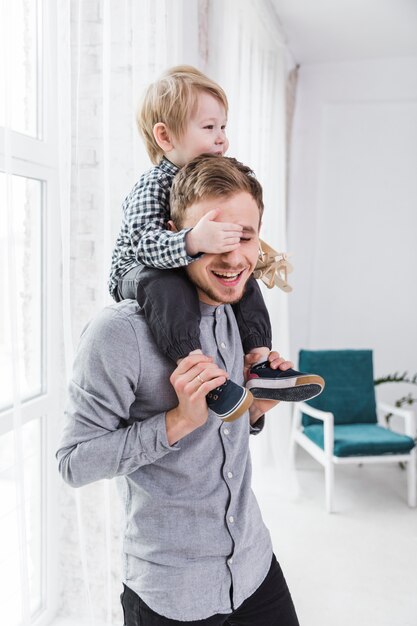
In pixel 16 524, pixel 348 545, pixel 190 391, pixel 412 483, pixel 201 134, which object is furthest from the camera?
pixel 412 483

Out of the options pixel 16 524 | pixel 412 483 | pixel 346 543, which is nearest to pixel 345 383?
pixel 412 483

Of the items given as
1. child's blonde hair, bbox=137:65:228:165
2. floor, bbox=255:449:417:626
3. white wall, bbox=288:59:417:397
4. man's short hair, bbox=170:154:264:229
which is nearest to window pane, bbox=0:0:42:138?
child's blonde hair, bbox=137:65:228:165

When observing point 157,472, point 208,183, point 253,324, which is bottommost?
point 157,472

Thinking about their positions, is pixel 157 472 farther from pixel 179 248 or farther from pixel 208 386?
pixel 179 248

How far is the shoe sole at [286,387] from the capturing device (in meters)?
1.26

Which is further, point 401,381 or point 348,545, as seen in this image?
point 401,381

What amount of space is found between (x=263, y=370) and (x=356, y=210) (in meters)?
4.04

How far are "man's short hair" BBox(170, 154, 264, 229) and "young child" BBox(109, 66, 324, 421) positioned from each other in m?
0.05

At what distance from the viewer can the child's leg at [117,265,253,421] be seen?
3.59 feet

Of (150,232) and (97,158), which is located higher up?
(97,158)

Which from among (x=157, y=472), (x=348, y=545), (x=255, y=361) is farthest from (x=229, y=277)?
(x=348, y=545)

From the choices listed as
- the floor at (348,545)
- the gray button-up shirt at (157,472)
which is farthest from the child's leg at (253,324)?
the floor at (348,545)

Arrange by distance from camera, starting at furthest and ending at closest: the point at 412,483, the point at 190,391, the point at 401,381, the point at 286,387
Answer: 1. the point at 401,381
2. the point at 412,483
3. the point at 286,387
4. the point at 190,391

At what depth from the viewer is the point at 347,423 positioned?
4219 mm
